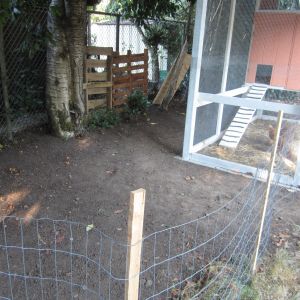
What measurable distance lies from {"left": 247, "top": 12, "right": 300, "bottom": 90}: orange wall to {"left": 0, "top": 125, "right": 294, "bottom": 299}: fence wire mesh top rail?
11.2 feet

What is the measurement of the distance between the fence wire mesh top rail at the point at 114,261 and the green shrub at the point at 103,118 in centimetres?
328

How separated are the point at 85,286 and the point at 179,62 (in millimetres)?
6625

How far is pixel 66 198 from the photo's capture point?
404 centimetres

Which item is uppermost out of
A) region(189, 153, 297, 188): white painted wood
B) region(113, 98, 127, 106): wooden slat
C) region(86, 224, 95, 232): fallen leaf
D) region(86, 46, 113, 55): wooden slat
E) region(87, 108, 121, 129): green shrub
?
region(86, 46, 113, 55): wooden slat

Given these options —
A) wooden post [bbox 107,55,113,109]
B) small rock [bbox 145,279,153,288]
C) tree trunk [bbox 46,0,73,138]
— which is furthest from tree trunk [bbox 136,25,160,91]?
small rock [bbox 145,279,153,288]

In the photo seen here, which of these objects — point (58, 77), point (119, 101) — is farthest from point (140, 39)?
point (58, 77)

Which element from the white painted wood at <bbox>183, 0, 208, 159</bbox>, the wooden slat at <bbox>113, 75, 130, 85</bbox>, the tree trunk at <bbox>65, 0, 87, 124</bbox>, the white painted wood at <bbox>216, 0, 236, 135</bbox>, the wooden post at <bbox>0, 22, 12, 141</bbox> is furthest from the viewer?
the wooden slat at <bbox>113, 75, 130, 85</bbox>

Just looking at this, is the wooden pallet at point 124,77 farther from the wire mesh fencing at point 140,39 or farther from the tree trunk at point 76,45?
the tree trunk at point 76,45

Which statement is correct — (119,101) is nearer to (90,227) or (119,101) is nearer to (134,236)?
(90,227)

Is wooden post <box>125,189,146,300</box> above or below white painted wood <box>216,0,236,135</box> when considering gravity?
below

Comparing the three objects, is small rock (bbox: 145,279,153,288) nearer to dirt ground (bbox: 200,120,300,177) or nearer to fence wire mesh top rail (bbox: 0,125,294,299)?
fence wire mesh top rail (bbox: 0,125,294,299)

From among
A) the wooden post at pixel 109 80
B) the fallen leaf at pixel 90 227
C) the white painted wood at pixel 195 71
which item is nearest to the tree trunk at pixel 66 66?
the wooden post at pixel 109 80

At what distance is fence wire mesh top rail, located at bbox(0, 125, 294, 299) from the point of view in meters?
2.65

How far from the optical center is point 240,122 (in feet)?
21.0
